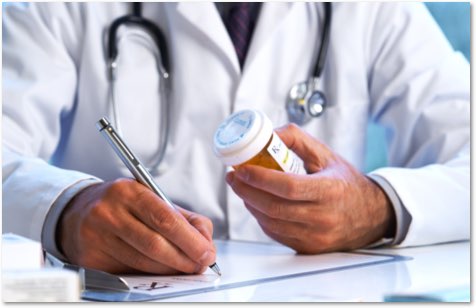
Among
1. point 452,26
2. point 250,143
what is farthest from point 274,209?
point 452,26

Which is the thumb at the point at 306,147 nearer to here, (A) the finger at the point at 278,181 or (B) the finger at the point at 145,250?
(A) the finger at the point at 278,181

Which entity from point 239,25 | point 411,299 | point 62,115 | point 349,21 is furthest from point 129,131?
point 411,299

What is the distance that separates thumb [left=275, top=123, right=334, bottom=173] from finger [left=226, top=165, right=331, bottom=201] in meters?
0.06

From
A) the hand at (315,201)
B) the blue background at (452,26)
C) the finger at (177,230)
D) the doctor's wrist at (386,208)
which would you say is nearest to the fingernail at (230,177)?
the hand at (315,201)

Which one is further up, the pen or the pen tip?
the pen

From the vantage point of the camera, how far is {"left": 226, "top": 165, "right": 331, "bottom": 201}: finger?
75 cm

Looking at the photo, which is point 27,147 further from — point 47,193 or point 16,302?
point 16,302

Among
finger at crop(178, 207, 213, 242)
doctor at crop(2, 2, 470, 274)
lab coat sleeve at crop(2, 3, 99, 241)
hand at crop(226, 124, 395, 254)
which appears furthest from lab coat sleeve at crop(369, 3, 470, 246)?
lab coat sleeve at crop(2, 3, 99, 241)

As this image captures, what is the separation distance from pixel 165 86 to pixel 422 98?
0.44 metres

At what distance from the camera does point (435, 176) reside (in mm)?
974

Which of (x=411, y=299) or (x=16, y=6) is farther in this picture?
(x=16, y=6)

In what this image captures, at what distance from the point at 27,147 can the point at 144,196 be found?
465 mm

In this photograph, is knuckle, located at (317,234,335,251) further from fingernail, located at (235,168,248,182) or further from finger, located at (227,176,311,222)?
fingernail, located at (235,168,248,182)

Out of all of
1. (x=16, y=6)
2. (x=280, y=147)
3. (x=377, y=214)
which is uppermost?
(x=16, y=6)
